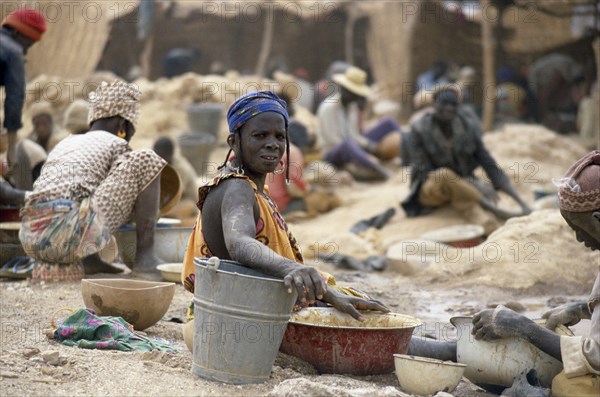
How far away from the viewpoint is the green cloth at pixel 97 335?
3998 mm

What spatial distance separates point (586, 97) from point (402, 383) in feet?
46.2

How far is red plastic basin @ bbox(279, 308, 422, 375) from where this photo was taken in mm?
3744

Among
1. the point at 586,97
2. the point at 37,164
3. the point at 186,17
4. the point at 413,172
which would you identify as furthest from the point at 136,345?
the point at 186,17

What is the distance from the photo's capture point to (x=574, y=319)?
375 cm

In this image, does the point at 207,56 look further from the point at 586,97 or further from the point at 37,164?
the point at 37,164

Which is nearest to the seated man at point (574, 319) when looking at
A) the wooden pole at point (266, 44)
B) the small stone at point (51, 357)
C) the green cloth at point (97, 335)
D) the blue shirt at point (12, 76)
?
the green cloth at point (97, 335)

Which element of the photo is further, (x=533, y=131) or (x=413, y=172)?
(x=533, y=131)

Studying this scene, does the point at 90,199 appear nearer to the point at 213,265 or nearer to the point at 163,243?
the point at 163,243

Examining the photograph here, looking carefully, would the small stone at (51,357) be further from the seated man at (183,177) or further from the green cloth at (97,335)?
the seated man at (183,177)

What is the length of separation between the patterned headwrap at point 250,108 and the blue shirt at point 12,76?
440 cm

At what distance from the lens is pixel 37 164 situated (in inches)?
309

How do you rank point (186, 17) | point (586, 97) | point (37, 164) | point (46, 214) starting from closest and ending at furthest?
point (46, 214), point (37, 164), point (586, 97), point (186, 17)

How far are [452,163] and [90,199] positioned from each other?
15.8ft

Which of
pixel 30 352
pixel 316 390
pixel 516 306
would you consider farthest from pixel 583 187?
pixel 516 306
